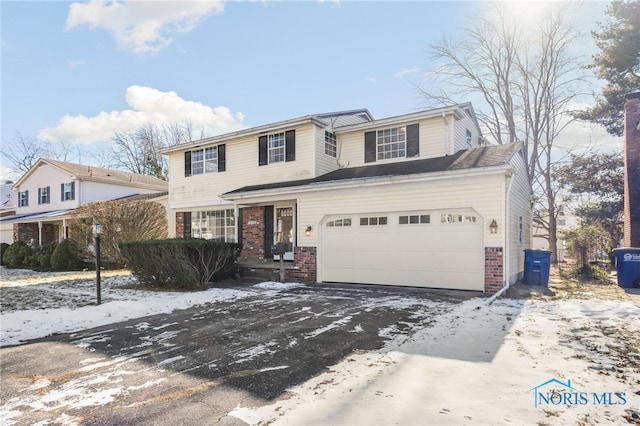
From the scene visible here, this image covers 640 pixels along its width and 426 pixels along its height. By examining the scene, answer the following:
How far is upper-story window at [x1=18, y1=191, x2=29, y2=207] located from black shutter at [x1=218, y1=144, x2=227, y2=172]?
20.5 m

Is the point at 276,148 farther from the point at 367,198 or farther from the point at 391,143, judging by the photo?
the point at 367,198

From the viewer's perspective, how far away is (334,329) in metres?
6.02

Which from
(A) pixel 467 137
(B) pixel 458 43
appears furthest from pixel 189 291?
(B) pixel 458 43

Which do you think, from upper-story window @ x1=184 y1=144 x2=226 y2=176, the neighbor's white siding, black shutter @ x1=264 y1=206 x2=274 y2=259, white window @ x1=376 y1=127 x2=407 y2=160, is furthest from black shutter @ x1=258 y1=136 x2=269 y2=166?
the neighbor's white siding

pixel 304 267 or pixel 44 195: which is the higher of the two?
pixel 44 195

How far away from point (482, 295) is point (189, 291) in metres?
7.62

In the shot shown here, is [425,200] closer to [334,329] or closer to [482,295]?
[482,295]

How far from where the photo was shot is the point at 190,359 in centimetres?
463

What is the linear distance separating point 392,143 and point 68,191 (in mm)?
21374

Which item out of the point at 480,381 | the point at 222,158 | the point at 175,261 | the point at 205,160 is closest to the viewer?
the point at 480,381

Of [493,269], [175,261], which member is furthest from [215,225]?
[493,269]

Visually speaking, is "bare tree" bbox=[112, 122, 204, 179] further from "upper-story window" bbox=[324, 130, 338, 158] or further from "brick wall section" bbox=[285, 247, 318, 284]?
"brick wall section" bbox=[285, 247, 318, 284]

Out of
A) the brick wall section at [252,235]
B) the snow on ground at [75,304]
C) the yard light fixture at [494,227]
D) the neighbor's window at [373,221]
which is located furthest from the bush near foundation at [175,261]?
the yard light fixture at [494,227]

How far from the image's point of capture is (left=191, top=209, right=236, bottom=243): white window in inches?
627
